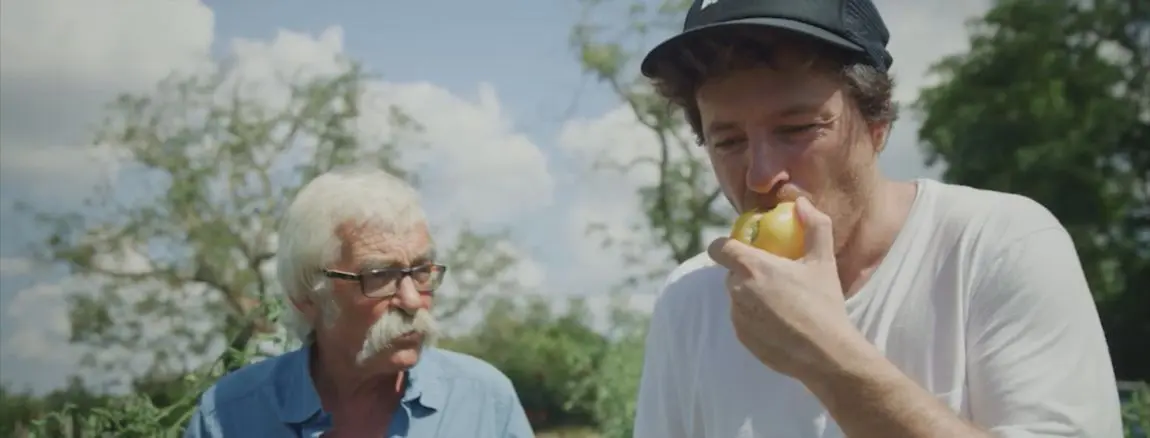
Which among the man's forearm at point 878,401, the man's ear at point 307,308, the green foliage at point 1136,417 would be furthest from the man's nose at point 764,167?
the green foliage at point 1136,417

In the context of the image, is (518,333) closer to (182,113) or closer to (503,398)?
(182,113)

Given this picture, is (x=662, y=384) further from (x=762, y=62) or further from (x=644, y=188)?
(x=644, y=188)

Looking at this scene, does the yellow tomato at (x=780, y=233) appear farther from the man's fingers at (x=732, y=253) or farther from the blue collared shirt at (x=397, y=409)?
the blue collared shirt at (x=397, y=409)

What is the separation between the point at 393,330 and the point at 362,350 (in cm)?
9

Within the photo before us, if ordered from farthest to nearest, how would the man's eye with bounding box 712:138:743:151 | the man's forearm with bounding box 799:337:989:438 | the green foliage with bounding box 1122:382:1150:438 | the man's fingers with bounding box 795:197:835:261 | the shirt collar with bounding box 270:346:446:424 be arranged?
the green foliage with bounding box 1122:382:1150:438 < the shirt collar with bounding box 270:346:446:424 < the man's eye with bounding box 712:138:743:151 < the man's fingers with bounding box 795:197:835:261 < the man's forearm with bounding box 799:337:989:438

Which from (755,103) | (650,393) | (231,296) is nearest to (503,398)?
(650,393)

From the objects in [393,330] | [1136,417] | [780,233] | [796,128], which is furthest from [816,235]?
[1136,417]

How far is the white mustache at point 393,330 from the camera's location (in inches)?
105

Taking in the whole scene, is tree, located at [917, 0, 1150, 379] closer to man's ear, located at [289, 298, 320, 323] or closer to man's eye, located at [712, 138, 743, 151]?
→ man's ear, located at [289, 298, 320, 323]

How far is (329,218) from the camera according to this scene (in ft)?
8.96

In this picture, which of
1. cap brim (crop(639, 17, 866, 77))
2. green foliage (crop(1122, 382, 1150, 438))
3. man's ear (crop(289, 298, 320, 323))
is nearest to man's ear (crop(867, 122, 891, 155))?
cap brim (crop(639, 17, 866, 77))

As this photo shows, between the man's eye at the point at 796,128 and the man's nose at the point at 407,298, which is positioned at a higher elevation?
the man's eye at the point at 796,128

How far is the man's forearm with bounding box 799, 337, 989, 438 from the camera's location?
125 cm

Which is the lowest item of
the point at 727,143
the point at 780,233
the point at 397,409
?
the point at 397,409
